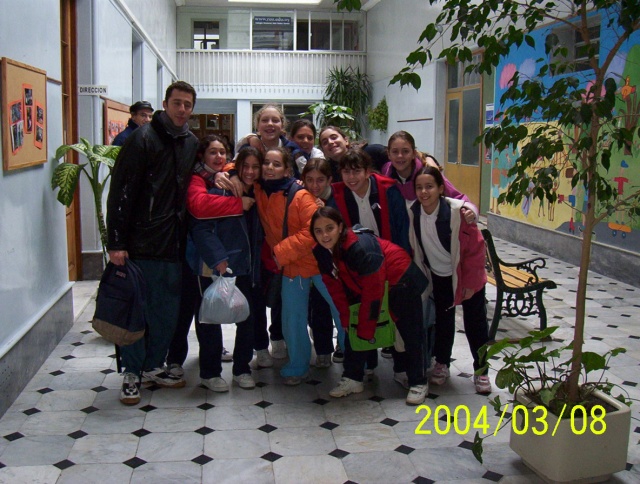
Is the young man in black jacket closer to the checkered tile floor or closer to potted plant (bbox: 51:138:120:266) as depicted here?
the checkered tile floor

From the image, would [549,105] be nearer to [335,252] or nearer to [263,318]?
[335,252]

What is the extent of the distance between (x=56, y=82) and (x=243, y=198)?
2.17 m

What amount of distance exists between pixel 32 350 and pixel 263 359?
152 cm

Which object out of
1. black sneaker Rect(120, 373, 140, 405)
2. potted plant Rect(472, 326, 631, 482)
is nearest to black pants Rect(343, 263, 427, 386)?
potted plant Rect(472, 326, 631, 482)

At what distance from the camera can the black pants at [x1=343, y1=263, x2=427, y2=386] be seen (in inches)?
157

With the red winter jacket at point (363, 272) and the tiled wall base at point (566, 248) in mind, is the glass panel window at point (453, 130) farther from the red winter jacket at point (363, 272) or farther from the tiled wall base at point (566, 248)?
the red winter jacket at point (363, 272)

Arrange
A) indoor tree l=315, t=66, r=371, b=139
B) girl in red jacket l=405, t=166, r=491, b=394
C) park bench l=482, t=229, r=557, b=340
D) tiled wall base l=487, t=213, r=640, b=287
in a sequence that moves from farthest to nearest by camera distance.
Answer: indoor tree l=315, t=66, r=371, b=139
tiled wall base l=487, t=213, r=640, b=287
park bench l=482, t=229, r=557, b=340
girl in red jacket l=405, t=166, r=491, b=394

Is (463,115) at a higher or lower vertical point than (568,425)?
higher

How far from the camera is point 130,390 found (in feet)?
13.4

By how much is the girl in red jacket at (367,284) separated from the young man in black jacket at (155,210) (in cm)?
87

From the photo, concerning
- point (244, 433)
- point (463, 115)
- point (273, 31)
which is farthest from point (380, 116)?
point (244, 433)

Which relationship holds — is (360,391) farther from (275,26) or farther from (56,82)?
(275,26)

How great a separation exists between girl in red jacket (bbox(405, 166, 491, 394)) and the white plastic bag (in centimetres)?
112

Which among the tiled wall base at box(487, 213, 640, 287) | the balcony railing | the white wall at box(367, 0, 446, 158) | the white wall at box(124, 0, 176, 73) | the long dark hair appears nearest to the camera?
the long dark hair
